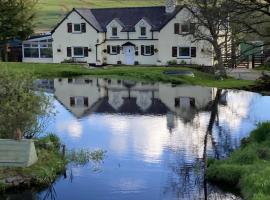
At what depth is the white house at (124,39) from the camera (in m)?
71.0

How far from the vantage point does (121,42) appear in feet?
243

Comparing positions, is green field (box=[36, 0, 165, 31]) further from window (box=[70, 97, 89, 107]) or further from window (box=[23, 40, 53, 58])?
window (box=[70, 97, 89, 107])

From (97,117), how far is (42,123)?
836 cm

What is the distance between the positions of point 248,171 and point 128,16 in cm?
5612

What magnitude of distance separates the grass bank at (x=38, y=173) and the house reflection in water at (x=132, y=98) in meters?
11.3

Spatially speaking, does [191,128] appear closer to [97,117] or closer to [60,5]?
[97,117]

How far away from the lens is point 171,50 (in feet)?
234

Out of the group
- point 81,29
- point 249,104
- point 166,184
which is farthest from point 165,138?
point 81,29

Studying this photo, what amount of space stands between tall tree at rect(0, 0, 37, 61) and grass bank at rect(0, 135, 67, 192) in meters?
51.3

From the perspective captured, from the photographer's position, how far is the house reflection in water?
1603 inches

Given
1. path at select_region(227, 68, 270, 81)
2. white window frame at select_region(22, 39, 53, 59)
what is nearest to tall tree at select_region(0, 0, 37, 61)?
white window frame at select_region(22, 39, 53, 59)

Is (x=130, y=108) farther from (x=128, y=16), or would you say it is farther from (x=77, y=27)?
(x=128, y=16)

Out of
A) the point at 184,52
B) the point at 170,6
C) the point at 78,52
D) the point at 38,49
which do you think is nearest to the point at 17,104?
the point at 184,52

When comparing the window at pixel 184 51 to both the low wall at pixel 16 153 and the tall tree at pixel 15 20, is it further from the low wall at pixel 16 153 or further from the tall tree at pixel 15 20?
the low wall at pixel 16 153
